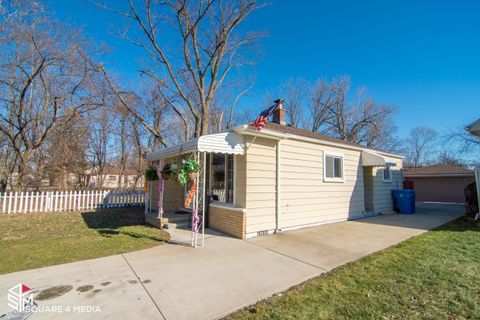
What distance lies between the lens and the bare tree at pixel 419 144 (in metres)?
36.6

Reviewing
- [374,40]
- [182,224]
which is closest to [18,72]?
[182,224]

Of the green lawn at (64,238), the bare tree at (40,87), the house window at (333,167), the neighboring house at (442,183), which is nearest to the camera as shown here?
the green lawn at (64,238)

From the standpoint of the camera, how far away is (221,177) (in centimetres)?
741

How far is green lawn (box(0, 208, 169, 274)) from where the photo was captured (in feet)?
14.7

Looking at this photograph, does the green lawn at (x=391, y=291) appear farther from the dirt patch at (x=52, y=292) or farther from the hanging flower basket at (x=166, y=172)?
the hanging flower basket at (x=166, y=172)

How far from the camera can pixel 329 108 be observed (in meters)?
24.3

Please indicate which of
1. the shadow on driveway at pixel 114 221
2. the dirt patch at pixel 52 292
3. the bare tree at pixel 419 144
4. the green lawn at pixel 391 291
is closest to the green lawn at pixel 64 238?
the shadow on driveway at pixel 114 221

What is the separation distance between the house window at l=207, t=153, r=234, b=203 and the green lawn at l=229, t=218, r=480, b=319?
3.85 meters

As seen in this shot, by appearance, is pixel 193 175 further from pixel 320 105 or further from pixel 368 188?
pixel 320 105

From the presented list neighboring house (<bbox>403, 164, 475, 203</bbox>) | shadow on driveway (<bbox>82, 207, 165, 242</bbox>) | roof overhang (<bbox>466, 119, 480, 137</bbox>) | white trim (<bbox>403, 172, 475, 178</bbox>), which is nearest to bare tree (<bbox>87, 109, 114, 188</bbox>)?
shadow on driveway (<bbox>82, 207, 165, 242</bbox>)

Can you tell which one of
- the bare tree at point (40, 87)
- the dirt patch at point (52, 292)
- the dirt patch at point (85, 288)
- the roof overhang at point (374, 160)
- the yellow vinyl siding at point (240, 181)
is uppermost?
the bare tree at point (40, 87)

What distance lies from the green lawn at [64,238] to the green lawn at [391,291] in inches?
149

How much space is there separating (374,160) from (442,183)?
1445 centimetres

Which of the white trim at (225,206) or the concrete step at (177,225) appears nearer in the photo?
the white trim at (225,206)
